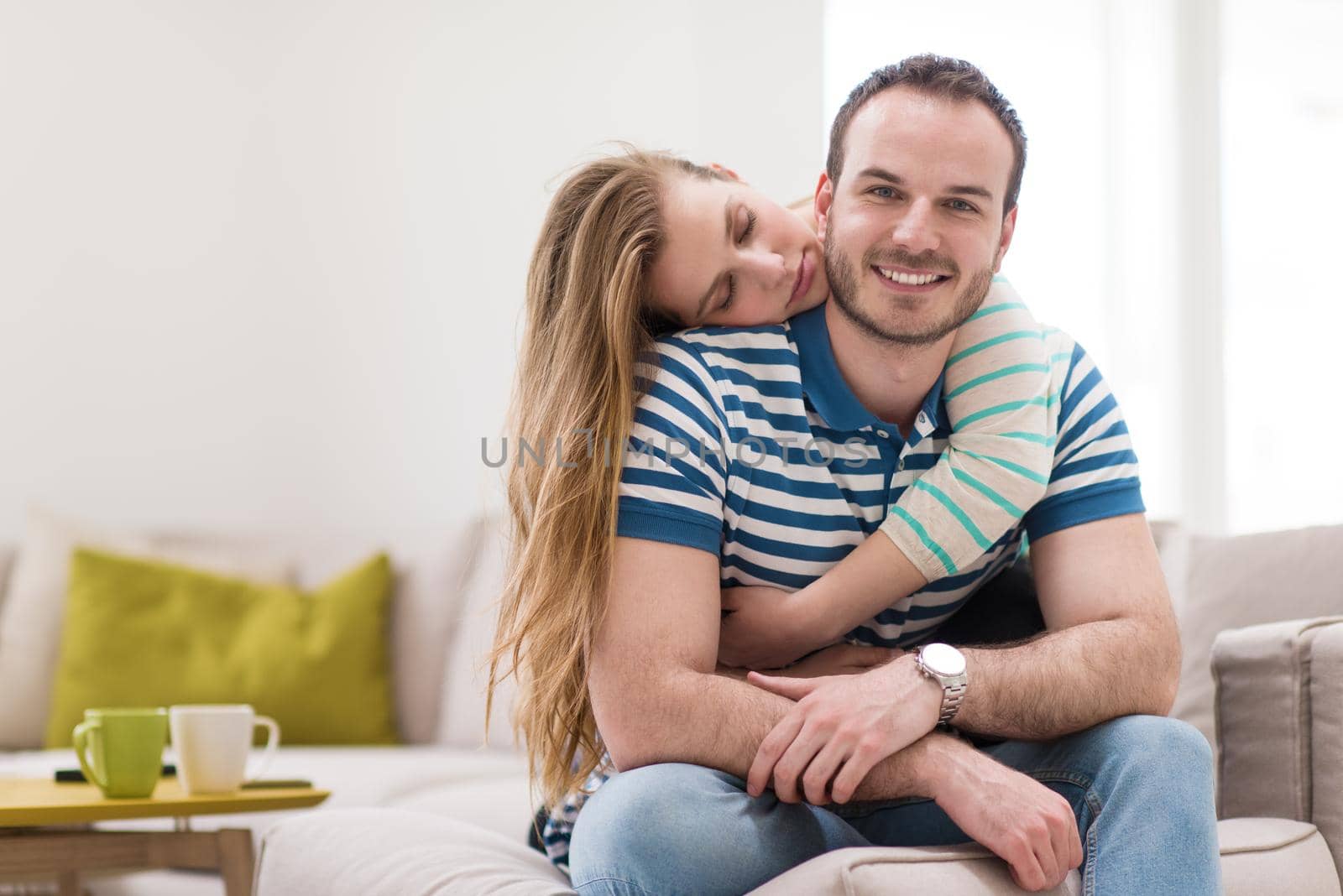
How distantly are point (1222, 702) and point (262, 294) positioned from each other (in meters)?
2.69

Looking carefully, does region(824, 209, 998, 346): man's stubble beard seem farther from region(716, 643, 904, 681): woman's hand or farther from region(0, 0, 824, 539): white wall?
region(0, 0, 824, 539): white wall

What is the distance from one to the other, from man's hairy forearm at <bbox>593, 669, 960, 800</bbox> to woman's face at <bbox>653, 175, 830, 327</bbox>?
1.55 ft

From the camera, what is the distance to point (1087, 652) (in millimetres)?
1305

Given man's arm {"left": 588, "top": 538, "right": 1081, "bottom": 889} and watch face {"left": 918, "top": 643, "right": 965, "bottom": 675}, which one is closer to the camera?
man's arm {"left": 588, "top": 538, "right": 1081, "bottom": 889}

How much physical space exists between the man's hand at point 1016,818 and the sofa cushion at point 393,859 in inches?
14.0

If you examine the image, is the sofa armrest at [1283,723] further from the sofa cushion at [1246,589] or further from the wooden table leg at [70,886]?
the wooden table leg at [70,886]

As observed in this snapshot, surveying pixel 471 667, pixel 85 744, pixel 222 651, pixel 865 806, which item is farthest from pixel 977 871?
pixel 222 651

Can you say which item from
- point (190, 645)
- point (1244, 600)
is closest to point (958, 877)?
point (1244, 600)

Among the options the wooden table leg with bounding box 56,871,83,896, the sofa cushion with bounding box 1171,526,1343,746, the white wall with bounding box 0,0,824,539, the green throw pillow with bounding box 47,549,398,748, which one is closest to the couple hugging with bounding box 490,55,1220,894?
the sofa cushion with bounding box 1171,526,1343,746

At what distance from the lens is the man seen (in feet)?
3.75

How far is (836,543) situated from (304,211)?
8.10 ft

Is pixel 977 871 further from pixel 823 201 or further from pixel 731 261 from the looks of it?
pixel 823 201

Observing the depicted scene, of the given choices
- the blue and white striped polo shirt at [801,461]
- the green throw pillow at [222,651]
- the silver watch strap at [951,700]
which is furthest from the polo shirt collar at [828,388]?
the green throw pillow at [222,651]

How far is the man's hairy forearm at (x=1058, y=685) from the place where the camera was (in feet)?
4.18
